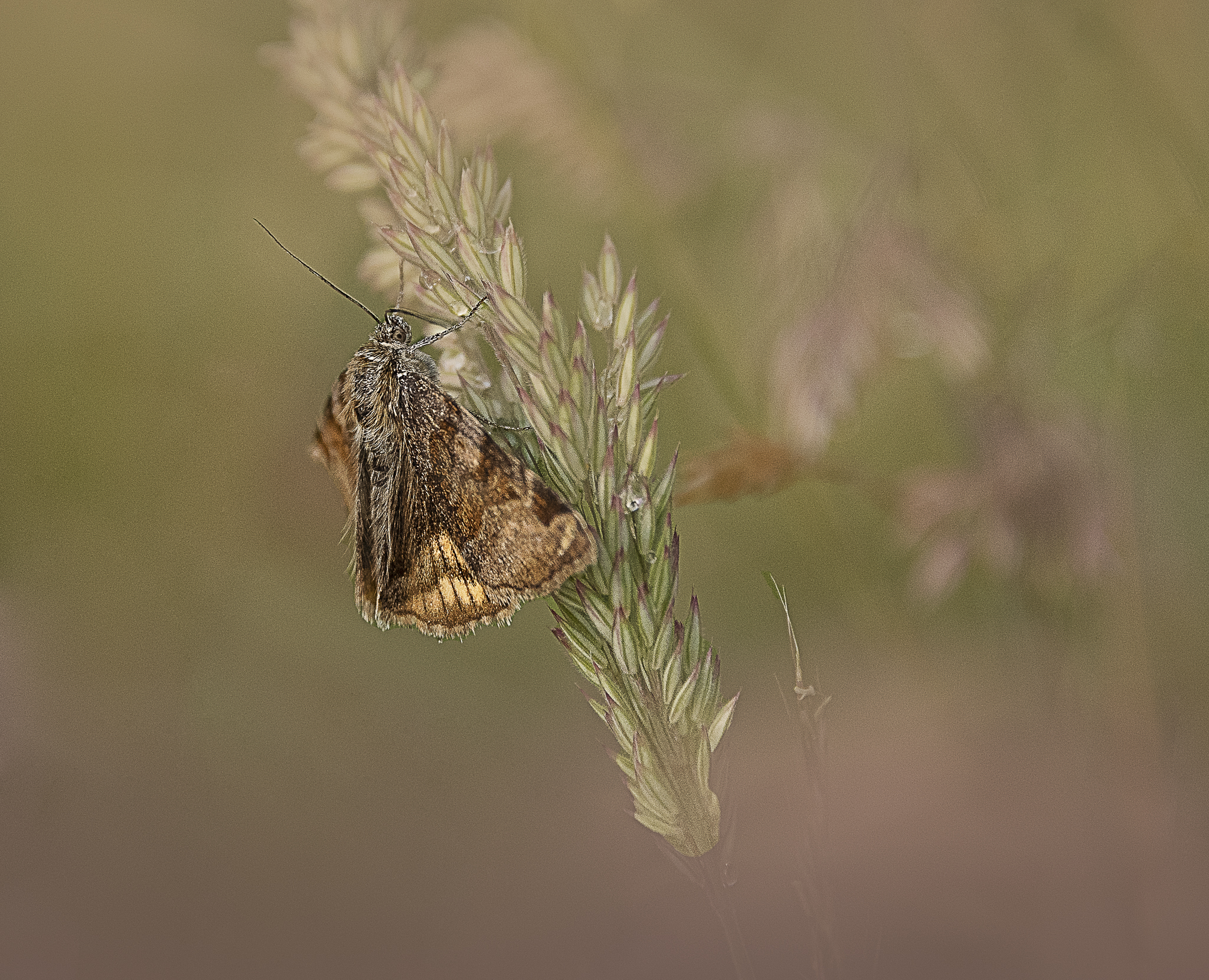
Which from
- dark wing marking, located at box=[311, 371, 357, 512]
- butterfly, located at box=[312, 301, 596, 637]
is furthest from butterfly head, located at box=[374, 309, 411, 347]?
dark wing marking, located at box=[311, 371, 357, 512]

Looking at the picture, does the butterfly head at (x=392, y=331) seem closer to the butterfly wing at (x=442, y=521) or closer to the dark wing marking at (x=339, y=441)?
the butterfly wing at (x=442, y=521)

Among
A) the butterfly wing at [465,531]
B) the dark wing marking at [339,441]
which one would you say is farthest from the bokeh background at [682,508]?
the dark wing marking at [339,441]

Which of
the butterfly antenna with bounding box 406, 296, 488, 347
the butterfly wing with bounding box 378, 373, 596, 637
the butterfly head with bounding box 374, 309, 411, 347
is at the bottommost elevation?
the butterfly wing with bounding box 378, 373, 596, 637

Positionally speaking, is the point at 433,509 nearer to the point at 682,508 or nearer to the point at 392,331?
the point at 392,331

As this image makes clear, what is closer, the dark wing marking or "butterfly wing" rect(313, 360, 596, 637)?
"butterfly wing" rect(313, 360, 596, 637)

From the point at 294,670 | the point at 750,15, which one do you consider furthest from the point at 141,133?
the point at 750,15

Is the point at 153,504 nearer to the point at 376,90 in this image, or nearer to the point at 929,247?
the point at 376,90

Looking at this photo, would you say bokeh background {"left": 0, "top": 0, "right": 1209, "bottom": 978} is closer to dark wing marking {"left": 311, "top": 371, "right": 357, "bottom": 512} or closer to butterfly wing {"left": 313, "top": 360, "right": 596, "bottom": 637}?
butterfly wing {"left": 313, "top": 360, "right": 596, "bottom": 637}
